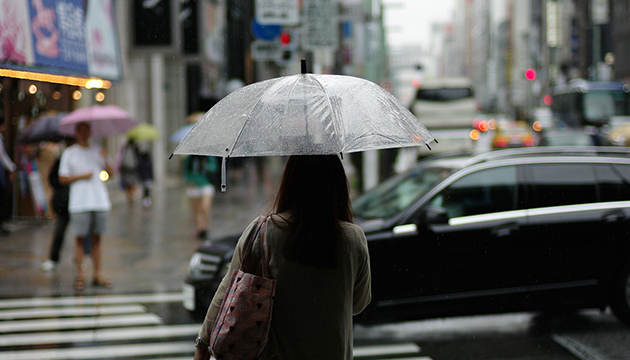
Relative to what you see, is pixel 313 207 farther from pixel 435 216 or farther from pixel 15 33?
pixel 15 33

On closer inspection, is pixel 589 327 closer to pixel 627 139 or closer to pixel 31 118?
pixel 31 118

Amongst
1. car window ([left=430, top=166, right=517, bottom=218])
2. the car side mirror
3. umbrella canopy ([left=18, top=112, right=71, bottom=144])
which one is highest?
umbrella canopy ([left=18, top=112, right=71, bottom=144])

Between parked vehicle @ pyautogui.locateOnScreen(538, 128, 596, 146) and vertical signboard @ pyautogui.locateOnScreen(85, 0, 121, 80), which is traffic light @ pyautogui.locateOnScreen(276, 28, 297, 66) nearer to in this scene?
vertical signboard @ pyautogui.locateOnScreen(85, 0, 121, 80)

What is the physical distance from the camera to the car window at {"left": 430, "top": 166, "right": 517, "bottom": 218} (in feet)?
21.9

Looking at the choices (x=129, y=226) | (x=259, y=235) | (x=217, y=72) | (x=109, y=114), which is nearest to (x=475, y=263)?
(x=259, y=235)

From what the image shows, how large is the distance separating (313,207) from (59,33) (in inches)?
476

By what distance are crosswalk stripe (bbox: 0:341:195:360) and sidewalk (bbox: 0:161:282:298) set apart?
1507mm

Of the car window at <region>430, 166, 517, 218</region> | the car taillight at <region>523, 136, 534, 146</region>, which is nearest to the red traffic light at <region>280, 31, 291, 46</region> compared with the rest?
the car window at <region>430, 166, 517, 218</region>

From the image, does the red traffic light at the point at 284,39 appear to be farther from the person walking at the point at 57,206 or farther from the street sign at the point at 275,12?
the person walking at the point at 57,206

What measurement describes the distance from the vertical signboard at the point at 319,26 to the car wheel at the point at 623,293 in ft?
23.0

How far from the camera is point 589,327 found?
22.3 ft

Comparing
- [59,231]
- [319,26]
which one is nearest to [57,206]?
[59,231]

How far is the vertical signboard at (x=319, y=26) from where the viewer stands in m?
12.6

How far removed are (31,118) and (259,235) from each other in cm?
1387
